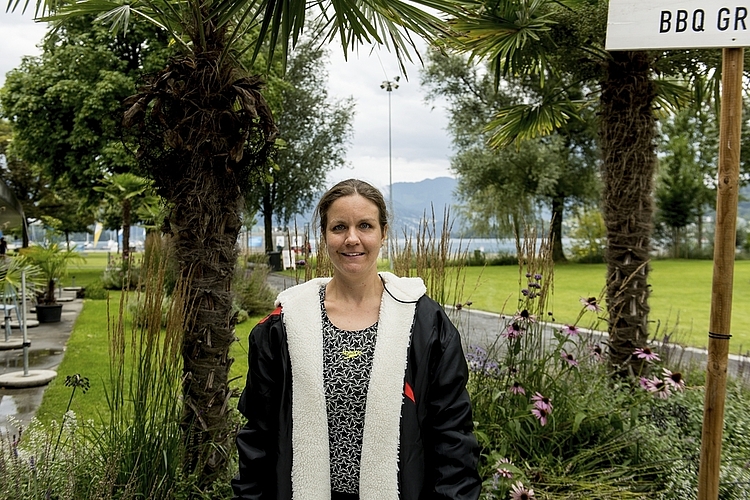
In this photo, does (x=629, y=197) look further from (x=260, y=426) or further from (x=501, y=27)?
(x=260, y=426)

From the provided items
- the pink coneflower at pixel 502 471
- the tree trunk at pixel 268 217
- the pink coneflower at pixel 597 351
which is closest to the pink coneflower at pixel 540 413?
the pink coneflower at pixel 502 471

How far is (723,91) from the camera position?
8.20 feet

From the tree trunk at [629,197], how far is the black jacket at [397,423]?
3.68 metres

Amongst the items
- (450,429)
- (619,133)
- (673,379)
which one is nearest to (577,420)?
(673,379)

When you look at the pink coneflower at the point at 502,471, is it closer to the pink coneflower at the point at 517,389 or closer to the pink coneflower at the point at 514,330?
the pink coneflower at the point at 517,389

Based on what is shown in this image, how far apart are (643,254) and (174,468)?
3990 millimetres

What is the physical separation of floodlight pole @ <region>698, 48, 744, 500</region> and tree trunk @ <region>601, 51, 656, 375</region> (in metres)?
2.58

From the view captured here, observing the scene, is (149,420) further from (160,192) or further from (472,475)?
(472,475)

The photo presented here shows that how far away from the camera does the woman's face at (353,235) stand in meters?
1.83

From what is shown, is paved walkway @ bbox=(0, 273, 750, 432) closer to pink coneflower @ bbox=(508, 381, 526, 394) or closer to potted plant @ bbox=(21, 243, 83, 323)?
potted plant @ bbox=(21, 243, 83, 323)

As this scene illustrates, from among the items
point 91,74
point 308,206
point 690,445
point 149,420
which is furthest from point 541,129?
point 308,206

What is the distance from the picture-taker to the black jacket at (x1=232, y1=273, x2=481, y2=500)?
175 centimetres

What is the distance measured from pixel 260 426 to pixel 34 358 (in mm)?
8122

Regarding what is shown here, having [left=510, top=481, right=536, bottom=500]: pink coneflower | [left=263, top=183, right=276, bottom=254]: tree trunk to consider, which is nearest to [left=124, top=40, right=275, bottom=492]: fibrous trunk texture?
[left=510, top=481, right=536, bottom=500]: pink coneflower
